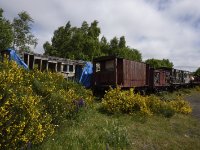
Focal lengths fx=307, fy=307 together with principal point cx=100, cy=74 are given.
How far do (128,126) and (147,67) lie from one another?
1957cm

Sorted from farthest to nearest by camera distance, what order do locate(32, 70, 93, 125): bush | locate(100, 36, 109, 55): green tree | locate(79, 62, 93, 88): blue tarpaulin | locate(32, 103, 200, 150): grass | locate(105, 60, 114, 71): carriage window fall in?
locate(100, 36, 109, 55): green tree
locate(79, 62, 93, 88): blue tarpaulin
locate(105, 60, 114, 71): carriage window
locate(32, 70, 93, 125): bush
locate(32, 103, 200, 150): grass

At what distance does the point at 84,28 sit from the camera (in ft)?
176

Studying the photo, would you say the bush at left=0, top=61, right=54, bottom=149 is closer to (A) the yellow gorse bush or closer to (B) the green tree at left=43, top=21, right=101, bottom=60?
(A) the yellow gorse bush

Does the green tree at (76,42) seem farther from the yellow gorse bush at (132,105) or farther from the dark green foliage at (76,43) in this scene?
the yellow gorse bush at (132,105)

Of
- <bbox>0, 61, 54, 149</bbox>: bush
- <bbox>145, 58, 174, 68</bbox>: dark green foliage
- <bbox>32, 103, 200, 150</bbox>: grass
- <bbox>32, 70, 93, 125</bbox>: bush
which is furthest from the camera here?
<bbox>145, 58, 174, 68</bbox>: dark green foliage

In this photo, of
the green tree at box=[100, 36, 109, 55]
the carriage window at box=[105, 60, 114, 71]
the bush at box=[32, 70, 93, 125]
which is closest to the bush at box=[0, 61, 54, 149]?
the bush at box=[32, 70, 93, 125]

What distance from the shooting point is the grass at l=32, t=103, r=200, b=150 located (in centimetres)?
877

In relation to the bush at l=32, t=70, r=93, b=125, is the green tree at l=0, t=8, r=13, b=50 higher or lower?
higher

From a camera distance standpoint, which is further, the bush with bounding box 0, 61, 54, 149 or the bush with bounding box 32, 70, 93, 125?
the bush with bounding box 32, 70, 93, 125

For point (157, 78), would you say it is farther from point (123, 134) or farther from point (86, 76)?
point (123, 134)

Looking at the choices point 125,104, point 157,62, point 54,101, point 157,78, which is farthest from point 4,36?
point 157,62

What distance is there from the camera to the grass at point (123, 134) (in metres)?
8.77

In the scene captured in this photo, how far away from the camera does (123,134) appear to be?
31.9 feet

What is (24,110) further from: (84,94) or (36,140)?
(84,94)
